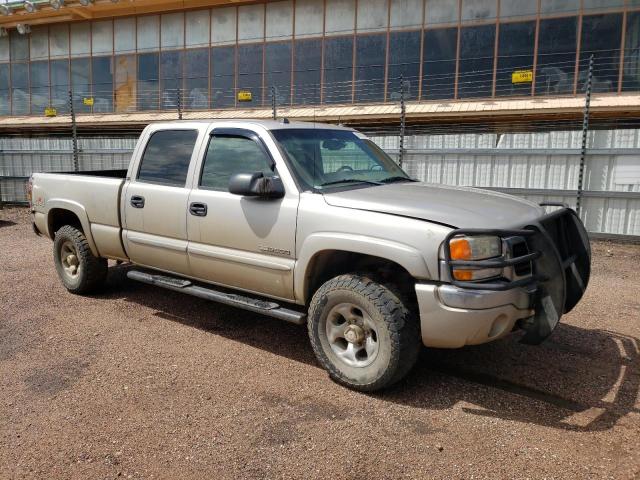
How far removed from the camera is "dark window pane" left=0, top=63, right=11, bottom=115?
2478 cm

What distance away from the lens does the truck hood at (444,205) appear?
142 inches

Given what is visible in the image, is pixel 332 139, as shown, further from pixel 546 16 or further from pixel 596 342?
pixel 546 16

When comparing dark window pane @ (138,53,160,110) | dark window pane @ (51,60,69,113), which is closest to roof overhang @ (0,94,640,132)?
dark window pane @ (138,53,160,110)

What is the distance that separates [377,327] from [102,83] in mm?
22477

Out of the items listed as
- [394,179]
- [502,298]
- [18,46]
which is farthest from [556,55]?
[18,46]

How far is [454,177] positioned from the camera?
1140 cm

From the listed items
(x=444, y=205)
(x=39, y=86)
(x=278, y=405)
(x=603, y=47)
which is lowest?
(x=278, y=405)

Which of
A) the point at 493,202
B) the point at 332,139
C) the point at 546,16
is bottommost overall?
the point at 493,202

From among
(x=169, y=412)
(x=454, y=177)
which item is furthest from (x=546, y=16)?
(x=169, y=412)

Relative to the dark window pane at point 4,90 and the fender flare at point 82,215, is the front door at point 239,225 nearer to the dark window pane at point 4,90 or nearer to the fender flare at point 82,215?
the fender flare at point 82,215

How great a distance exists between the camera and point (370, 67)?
60.8ft

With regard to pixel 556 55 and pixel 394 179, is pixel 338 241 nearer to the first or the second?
pixel 394 179

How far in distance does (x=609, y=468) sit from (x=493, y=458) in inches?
23.7

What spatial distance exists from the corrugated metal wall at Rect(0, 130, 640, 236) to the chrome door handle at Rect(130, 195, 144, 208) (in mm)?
7336
